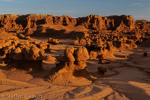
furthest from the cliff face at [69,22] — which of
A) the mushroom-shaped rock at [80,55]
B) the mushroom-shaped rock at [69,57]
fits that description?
the mushroom-shaped rock at [69,57]

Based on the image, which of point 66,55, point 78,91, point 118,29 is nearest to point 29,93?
point 78,91

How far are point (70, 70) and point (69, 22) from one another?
121ft

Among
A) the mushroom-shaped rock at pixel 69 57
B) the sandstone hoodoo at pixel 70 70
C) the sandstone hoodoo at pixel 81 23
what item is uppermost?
the sandstone hoodoo at pixel 81 23

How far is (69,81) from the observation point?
4.14 m

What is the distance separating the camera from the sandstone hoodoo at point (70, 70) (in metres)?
4.18

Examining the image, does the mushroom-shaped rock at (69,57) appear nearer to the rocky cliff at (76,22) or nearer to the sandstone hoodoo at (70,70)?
the sandstone hoodoo at (70,70)

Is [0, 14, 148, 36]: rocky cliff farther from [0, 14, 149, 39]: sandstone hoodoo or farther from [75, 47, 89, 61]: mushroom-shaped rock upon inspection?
[75, 47, 89, 61]: mushroom-shaped rock

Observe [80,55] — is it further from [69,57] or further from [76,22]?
[76,22]

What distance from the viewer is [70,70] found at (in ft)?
14.8

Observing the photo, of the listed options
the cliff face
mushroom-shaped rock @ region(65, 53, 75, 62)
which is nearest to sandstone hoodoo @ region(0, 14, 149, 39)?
the cliff face

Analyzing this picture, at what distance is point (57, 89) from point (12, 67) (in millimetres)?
2418

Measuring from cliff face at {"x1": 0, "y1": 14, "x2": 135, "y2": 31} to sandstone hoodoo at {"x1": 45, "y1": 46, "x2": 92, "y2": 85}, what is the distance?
35.1 metres

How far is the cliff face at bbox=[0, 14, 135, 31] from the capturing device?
39625 millimetres

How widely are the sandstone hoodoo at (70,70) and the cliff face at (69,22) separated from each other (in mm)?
35141
